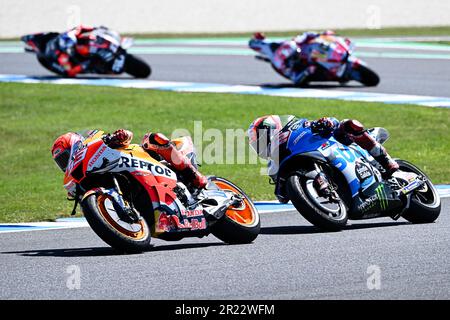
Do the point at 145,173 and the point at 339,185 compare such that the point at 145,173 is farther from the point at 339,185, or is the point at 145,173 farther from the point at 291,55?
the point at 291,55

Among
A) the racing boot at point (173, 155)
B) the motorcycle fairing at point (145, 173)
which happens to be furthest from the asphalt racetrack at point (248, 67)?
the motorcycle fairing at point (145, 173)

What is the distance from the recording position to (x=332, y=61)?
21.9m

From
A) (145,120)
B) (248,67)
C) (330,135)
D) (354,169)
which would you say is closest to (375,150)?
(354,169)

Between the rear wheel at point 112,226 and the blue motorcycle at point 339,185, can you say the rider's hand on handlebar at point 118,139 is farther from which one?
the blue motorcycle at point 339,185

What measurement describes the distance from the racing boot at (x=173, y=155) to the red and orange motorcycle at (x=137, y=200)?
0.06 m

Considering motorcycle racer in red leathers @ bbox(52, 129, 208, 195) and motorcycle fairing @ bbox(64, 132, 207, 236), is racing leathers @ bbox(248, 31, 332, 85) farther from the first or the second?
motorcycle fairing @ bbox(64, 132, 207, 236)

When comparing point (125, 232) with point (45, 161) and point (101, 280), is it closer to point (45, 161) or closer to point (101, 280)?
point (101, 280)

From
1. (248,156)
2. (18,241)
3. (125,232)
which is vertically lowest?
(248,156)

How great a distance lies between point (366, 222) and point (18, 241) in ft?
10.8

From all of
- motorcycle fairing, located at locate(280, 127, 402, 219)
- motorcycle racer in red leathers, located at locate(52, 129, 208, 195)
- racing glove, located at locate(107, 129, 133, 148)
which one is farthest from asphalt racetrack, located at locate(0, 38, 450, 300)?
racing glove, located at locate(107, 129, 133, 148)

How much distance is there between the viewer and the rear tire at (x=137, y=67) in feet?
77.6

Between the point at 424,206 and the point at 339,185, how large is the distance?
874 mm

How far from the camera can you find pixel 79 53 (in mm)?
23484
